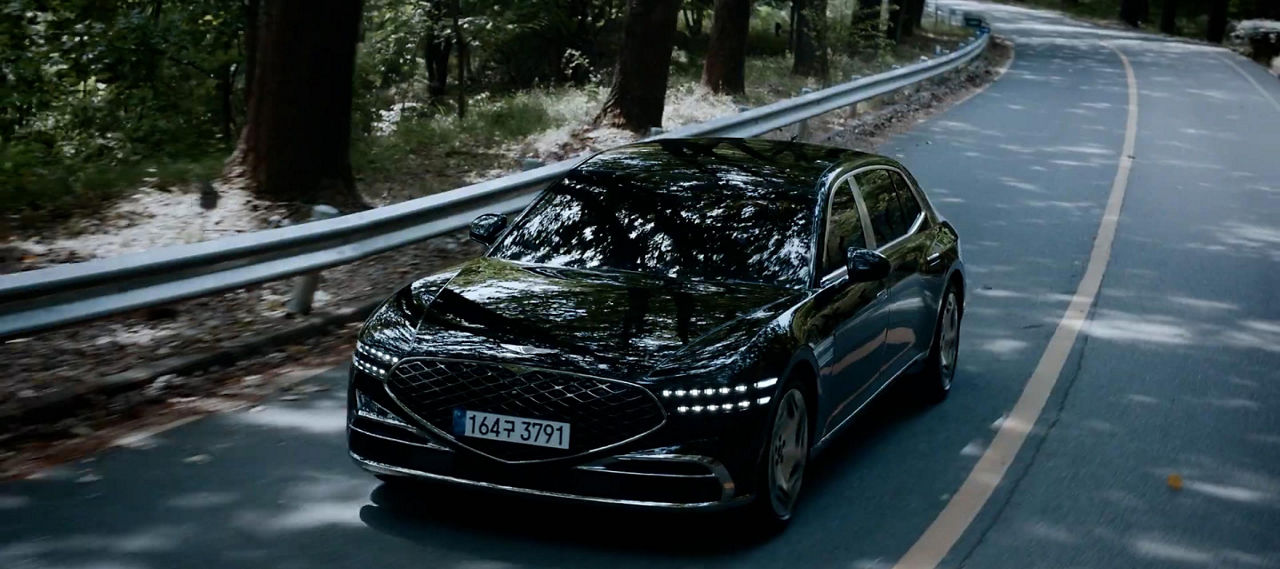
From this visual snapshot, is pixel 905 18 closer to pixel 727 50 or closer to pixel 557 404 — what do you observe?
pixel 727 50

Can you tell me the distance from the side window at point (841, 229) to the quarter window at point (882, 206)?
240mm

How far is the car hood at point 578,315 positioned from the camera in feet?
19.6

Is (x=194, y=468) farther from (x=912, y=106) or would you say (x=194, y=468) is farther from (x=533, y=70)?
(x=533, y=70)

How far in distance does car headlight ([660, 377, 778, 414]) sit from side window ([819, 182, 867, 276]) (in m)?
1.20

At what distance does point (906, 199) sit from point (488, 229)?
2495mm

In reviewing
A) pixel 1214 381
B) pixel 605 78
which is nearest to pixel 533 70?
pixel 605 78

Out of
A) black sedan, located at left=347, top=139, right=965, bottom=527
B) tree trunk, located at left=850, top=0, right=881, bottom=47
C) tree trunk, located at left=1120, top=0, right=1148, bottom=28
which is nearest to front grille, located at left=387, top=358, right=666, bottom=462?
black sedan, located at left=347, top=139, right=965, bottom=527

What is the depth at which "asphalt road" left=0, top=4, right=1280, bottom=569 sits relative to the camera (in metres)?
6.07

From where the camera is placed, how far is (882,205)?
838 cm

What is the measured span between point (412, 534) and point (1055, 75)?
31.2 meters

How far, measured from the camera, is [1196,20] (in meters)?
75.5

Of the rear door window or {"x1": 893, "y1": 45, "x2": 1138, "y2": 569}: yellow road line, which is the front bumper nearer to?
{"x1": 893, "y1": 45, "x2": 1138, "y2": 569}: yellow road line

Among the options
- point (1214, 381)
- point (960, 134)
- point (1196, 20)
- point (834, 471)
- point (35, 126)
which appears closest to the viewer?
point (834, 471)

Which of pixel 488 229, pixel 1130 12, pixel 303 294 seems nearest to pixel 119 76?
pixel 303 294
